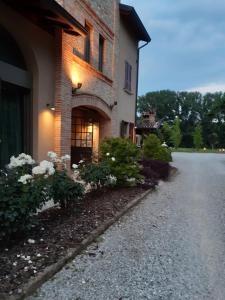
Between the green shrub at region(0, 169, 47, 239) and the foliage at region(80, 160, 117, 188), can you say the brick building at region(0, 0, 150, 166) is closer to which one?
the foliage at region(80, 160, 117, 188)

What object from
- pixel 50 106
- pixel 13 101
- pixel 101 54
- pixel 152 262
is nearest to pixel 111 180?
pixel 50 106

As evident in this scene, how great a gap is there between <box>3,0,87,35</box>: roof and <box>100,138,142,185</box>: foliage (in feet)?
9.74

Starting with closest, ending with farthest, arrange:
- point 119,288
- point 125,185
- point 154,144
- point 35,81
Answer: point 119,288 < point 35,81 < point 125,185 < point 154,144

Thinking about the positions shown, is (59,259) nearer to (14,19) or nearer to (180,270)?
(180,270)

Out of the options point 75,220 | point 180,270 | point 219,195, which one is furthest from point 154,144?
point 180,270

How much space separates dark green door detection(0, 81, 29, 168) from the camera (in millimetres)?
7891

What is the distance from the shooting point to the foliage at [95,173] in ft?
25.3

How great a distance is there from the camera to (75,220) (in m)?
5.71

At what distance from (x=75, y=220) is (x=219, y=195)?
5.30 m

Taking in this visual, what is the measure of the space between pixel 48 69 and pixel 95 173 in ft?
10.3

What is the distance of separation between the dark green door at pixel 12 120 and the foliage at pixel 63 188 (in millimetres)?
2575

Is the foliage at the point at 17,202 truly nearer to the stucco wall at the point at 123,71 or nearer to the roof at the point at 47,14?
the roof at the point at 47,14

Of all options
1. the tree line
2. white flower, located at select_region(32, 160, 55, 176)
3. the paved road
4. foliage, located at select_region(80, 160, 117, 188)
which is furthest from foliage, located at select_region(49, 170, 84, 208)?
the tree line

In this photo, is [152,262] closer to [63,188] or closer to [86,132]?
[63,188]
